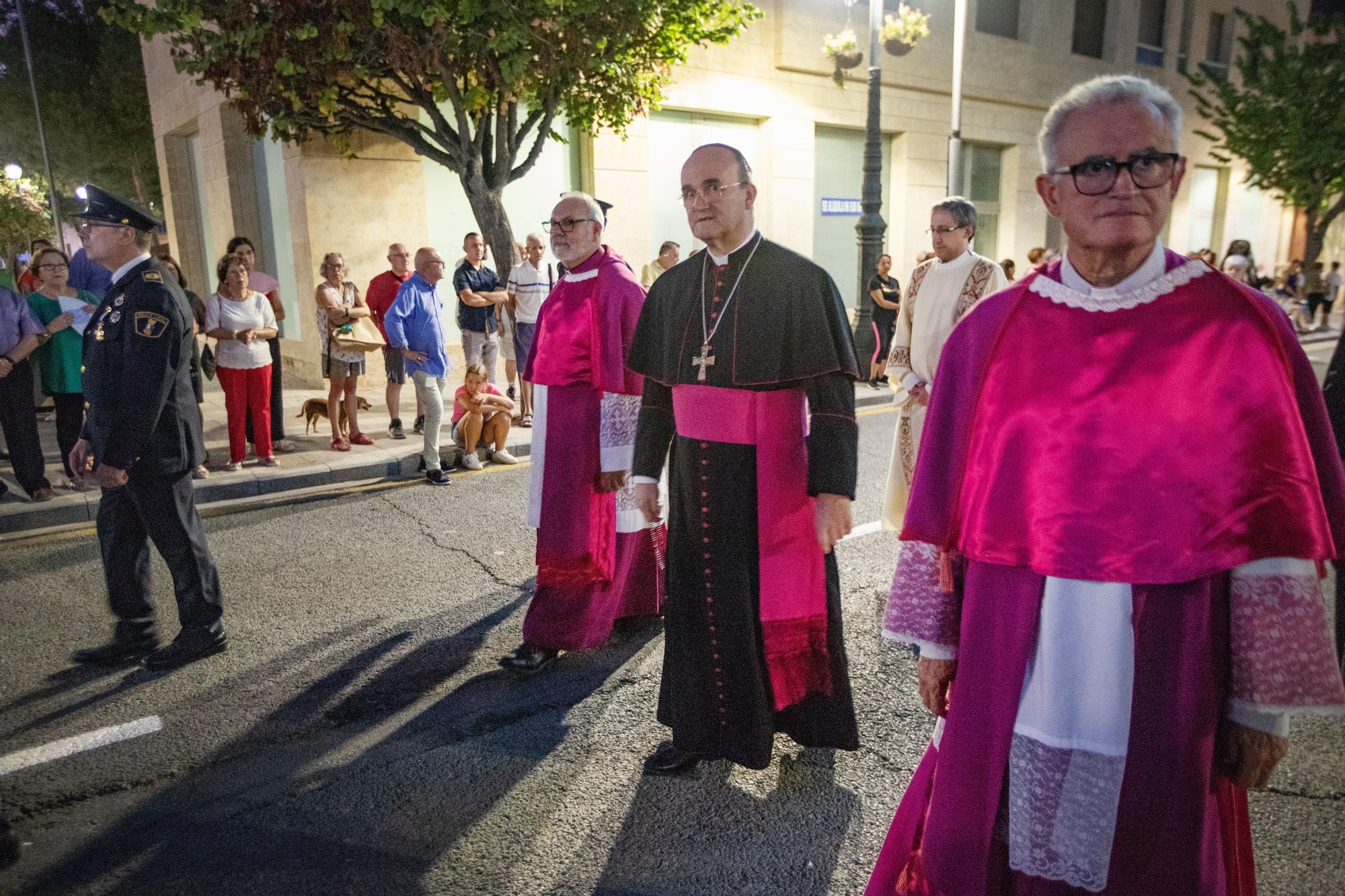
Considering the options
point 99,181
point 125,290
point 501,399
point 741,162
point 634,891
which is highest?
point 99,181

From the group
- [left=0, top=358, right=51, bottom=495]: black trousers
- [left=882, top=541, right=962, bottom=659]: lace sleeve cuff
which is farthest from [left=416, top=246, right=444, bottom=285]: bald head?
[left=882, top=541, right=962, bottom=659]: lace sleeve cuff

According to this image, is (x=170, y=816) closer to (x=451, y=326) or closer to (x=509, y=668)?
(x=509, y=668)

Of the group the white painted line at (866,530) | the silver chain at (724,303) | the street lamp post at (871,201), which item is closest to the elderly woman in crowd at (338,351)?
the white painted line at (866,530)

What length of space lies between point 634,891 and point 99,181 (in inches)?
1368

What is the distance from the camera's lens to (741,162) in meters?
2.90

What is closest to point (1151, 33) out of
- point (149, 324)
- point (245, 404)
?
point (245, 404)

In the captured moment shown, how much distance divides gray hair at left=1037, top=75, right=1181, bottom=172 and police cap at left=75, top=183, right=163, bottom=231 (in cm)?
372

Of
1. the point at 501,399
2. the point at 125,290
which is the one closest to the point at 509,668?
the point at 125,290

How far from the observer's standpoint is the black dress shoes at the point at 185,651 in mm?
4098

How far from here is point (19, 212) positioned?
3142 centimetres

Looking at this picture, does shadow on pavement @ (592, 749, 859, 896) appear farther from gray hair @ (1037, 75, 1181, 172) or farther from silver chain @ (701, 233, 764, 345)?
gray hair @ (1037, 75, 1181, 172)

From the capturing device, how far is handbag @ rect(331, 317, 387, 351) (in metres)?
8.62

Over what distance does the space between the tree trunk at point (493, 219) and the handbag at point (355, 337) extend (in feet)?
4.86

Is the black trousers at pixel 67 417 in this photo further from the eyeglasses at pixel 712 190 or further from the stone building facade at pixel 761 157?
the eyeglasses at pixel 712 190
